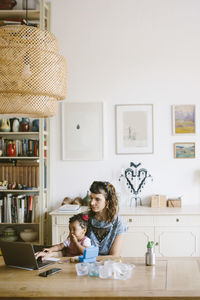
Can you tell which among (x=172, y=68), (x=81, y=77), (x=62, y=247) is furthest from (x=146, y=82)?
(x=62, y=247)

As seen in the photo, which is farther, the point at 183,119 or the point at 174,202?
the point at 183,119

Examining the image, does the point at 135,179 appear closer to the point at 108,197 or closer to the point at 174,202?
the point at 174,202

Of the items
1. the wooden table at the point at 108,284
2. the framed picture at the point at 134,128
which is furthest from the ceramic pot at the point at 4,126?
the wooden table at the point at 108,284

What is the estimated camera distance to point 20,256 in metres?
2.72

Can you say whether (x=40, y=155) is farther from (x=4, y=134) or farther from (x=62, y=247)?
(x=62, y=247)

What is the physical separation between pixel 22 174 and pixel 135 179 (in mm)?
1348

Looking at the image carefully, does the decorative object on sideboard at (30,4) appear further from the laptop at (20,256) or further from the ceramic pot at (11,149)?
the laptop at (20,256)

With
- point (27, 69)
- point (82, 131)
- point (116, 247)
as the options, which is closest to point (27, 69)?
point (27, 69)

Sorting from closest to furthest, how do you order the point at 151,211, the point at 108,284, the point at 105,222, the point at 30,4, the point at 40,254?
the point at 108,284, the point at 40,254, the point at 105,222, the point at 151,211, the point at 30,4

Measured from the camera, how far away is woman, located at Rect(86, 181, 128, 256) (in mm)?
3178

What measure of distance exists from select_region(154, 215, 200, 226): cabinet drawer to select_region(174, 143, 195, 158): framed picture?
0.85 metres

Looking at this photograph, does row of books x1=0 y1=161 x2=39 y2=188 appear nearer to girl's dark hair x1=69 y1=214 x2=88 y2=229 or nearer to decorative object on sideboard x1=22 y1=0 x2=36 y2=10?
girl's dark hair x1=69 y1=214 x2=88 y2=229

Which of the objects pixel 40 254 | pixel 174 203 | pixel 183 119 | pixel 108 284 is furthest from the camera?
pixel 183 119

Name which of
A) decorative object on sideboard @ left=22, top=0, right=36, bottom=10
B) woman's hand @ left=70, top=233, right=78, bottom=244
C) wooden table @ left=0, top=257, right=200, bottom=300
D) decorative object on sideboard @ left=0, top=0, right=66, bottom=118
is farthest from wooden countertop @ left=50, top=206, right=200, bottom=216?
decorative object on sideboard @ left=22, top=0, right=36, bottom=10
